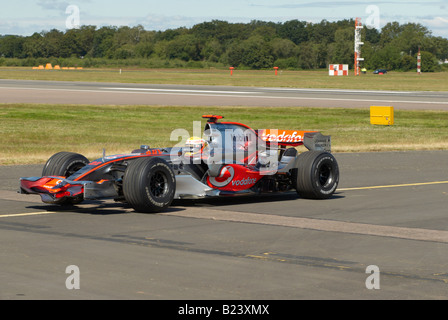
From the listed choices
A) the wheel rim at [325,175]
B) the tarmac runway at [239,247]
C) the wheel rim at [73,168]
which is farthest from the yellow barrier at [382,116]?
the wheel rim at [73,168]

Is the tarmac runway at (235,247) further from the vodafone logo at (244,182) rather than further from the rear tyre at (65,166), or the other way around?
the rear tyre at (65,166)

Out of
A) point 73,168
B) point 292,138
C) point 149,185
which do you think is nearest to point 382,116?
point 292,138

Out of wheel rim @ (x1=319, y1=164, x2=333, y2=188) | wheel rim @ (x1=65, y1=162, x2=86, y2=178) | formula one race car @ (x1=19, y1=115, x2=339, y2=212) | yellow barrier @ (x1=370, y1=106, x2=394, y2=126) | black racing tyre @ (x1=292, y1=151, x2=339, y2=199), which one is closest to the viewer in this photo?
formula one race car @ (x1=19, y1=115, x2=339, y2=212)

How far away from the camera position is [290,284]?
8430 mm

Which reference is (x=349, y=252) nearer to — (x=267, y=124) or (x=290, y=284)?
(x=290, y=284)

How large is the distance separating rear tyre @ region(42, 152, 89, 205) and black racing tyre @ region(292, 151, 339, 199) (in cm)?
407

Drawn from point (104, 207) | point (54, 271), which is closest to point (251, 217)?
point (104, 207)

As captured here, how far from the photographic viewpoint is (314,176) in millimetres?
15305

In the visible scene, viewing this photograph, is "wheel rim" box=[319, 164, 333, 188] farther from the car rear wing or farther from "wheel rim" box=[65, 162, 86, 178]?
"wheel rim" box=[65, 162, 86, 178]

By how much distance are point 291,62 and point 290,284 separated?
532ft

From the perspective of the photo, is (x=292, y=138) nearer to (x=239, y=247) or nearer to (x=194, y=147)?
(x=194, y=147)

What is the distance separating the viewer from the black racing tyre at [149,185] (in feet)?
42.8

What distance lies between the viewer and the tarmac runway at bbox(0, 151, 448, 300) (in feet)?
27.0

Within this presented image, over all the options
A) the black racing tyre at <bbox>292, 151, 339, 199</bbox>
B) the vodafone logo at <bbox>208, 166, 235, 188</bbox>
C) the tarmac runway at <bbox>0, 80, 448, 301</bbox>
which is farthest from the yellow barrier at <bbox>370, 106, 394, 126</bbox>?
the vodafone logo at <bbox>208, 166, 235, 188</bbox>
